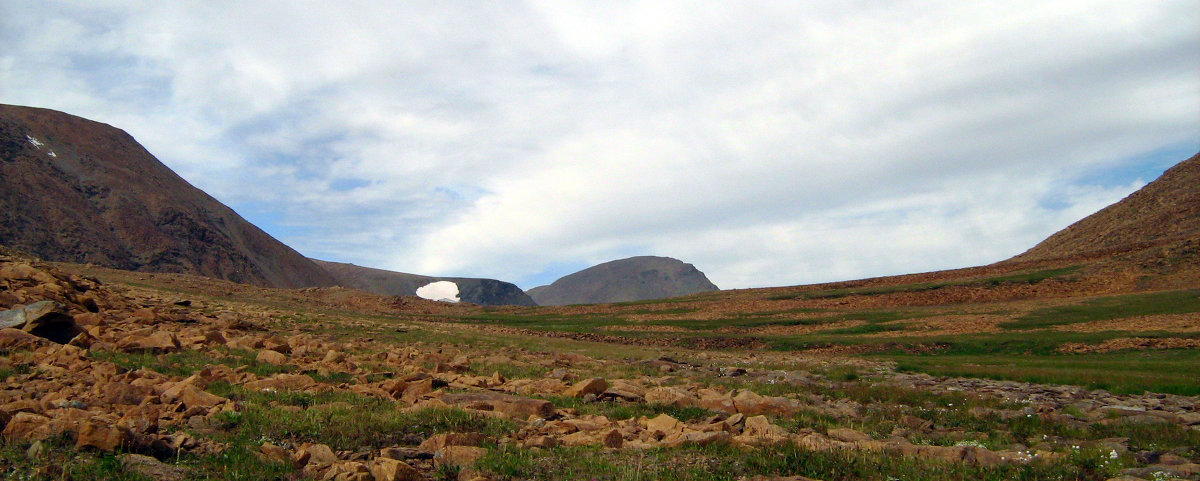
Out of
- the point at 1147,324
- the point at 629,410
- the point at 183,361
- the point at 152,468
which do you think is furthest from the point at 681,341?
the point at 152,468

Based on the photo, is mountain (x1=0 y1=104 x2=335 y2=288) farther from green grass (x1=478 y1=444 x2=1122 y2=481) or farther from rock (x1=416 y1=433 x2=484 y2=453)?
green grass (x1=478 y1=444 x2=1122 y2=481)

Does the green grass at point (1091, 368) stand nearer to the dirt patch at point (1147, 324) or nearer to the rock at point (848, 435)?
the dirt patch at point (1147, 324)

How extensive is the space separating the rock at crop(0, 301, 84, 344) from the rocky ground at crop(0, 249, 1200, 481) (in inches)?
2.0

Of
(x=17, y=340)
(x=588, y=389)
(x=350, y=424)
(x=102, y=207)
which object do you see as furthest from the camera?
(x=102, y=207)

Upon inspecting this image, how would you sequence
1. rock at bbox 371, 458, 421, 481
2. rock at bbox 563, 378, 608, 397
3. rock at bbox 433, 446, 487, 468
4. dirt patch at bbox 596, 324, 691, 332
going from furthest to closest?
dirt patch at bbox 596, 324, 691, 332, rock at bbox 563, 378, 608, 397, rock at bbox 433, 446, 487, 468, rock at bbox 371, 458, 421, 481

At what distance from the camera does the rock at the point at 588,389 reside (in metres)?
14.8

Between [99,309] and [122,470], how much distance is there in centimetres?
1985

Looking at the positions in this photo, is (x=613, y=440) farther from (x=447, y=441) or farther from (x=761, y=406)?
(x=761, y=406)

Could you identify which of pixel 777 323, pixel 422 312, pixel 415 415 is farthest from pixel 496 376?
pixel 422 312

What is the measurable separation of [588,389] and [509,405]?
306 centimetres

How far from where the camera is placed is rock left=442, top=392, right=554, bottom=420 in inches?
472

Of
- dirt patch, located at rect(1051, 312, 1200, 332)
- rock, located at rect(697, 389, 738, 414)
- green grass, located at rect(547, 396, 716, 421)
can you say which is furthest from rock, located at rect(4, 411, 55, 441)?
dirt patch, located at rect(1051, 312, 1200, 332)

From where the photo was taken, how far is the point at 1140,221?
70.4 m

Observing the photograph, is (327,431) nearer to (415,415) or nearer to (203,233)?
(415,415)
